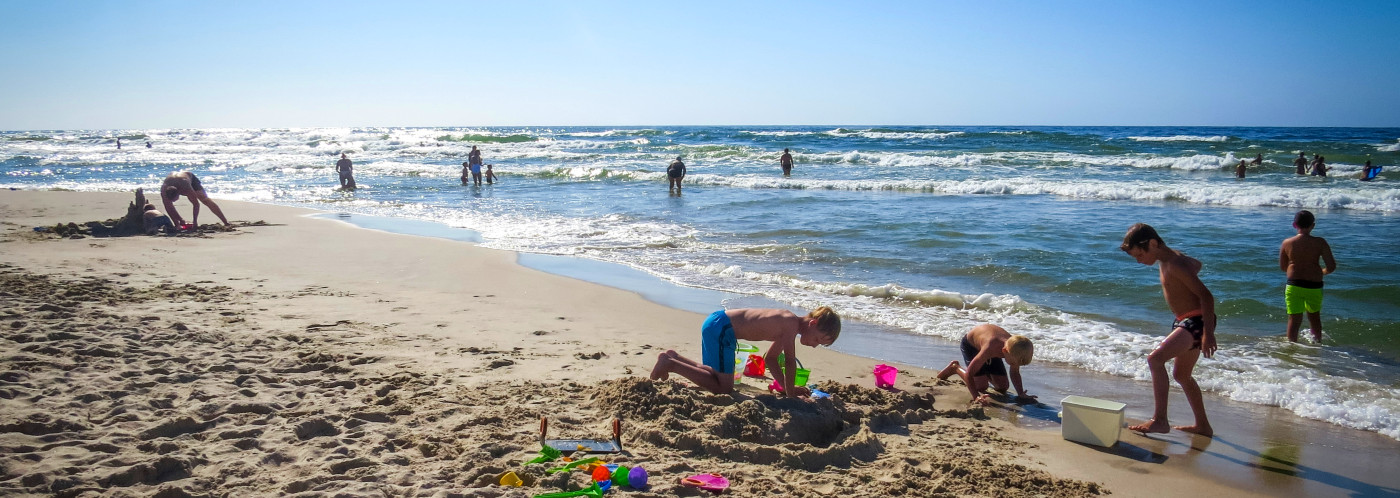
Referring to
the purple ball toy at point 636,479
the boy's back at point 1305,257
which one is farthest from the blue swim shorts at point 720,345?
the boy's back at point 1305,257

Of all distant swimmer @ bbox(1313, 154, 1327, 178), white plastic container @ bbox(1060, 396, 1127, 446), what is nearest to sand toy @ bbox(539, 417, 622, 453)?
white plastic container @ bbox(1060, 396, 1127, 446)

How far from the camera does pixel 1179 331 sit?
5.00 meters

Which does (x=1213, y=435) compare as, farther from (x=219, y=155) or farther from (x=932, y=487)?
(x=219, y=155)

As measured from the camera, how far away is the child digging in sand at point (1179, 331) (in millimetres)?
4930

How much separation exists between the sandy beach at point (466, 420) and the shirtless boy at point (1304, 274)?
Result: 7.59 feet

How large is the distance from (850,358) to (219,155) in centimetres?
4934

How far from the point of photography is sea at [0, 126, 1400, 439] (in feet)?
22.7

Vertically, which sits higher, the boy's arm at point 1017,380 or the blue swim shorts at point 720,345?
the blue swim shorts at point 720,345

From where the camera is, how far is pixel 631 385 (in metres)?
5.07

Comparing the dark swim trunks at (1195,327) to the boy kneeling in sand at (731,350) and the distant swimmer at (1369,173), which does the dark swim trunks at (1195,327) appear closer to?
the boy kneeling in sand at (731,350)

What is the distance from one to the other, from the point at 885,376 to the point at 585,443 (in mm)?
2458

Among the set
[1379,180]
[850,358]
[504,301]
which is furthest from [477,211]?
[1379,180]

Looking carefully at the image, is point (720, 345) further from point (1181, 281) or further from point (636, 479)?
point (1181, 281)

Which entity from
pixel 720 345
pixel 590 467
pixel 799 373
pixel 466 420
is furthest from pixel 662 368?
pixel 590 467
